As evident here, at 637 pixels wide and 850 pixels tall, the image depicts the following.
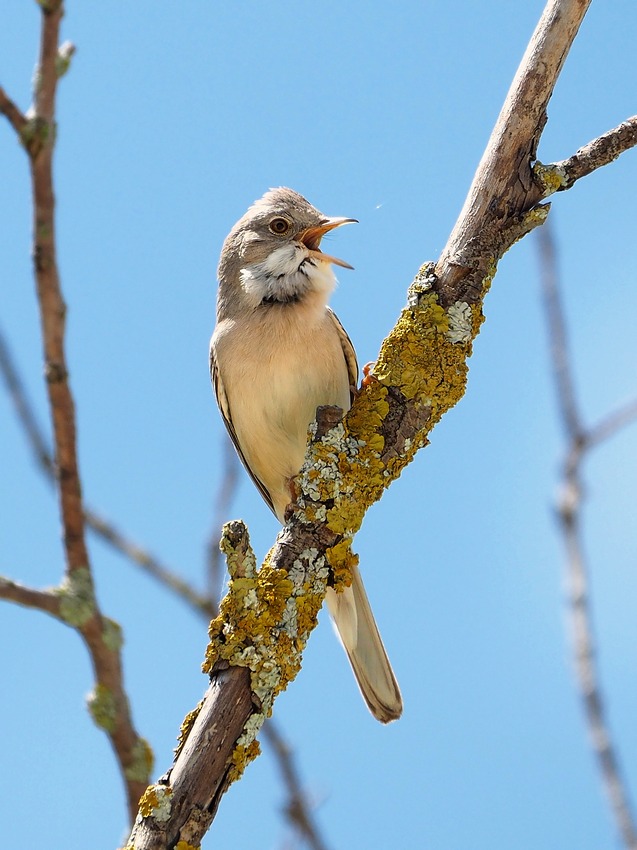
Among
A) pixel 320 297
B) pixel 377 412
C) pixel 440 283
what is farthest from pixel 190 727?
pixel 320 297

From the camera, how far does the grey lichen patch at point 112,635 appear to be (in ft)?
11.5

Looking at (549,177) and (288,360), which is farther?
(288,360)

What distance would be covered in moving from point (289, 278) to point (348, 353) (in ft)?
1.88

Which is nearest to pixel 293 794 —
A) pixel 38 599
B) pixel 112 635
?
pixel 112 635

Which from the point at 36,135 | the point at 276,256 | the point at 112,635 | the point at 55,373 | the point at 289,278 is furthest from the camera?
the point at 276,256

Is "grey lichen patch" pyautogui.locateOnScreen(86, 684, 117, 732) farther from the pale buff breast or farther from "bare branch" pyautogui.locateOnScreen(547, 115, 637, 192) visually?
"bare branch" pyautogui.locateOnScreen(547, 115, 637, 192)

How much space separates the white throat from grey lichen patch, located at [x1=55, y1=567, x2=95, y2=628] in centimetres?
274

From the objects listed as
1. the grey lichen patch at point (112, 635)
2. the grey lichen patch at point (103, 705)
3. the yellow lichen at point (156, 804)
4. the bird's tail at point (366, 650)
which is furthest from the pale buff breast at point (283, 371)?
the yellow lichen at point (156, 804)

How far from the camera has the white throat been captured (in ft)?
19.0

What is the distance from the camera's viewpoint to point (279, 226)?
6.23 m

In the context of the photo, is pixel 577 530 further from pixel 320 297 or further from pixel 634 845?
pixel 320 297

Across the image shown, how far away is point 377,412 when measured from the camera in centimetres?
425

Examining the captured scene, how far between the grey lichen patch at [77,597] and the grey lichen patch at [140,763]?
0.56 metres

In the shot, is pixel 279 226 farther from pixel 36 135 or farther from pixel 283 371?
pixel 36 135
